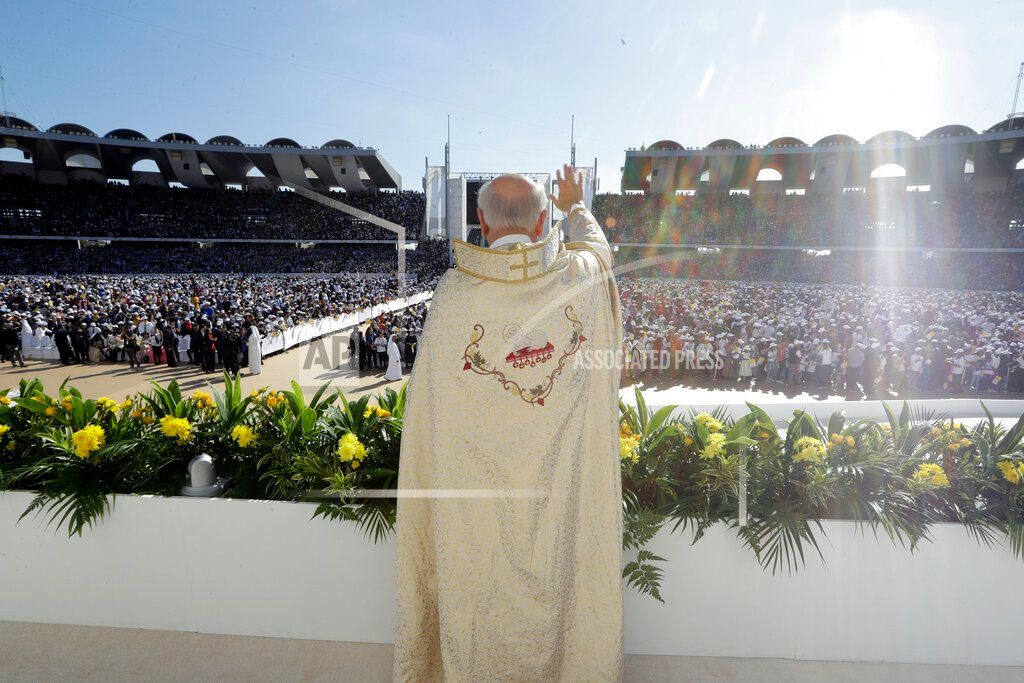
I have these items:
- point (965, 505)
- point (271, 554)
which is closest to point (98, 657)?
point (271, 554)

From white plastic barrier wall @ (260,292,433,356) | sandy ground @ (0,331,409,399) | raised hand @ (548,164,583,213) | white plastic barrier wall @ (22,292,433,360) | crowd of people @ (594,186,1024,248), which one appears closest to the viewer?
raised hand @ (548,164,583,213)

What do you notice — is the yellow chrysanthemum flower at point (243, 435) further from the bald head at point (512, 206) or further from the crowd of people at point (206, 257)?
the crowd of people at point (206, 257)

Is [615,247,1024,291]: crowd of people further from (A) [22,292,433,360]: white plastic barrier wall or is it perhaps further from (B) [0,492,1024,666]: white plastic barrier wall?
(B) [0,492,1024,666]: white plastic barrier wall

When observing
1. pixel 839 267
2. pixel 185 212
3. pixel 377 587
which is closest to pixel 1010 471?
pixel 377 587

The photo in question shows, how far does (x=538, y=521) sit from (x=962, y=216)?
45.0 meters

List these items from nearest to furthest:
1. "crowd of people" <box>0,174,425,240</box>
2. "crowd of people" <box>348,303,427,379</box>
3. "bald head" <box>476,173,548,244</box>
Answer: "bald head" <box>476,173,548,244</box>, "crowd of people" <box>348,303,427,379</box>, "crowd of people" <box>0,174,425,240</box>

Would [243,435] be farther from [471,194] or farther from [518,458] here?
[471,194]

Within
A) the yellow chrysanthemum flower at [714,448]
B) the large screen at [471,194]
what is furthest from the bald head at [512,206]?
the large screen at [471,194]

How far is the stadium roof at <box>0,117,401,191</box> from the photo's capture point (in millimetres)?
39438

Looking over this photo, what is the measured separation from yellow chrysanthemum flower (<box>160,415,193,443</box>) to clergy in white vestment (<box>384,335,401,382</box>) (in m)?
7.97

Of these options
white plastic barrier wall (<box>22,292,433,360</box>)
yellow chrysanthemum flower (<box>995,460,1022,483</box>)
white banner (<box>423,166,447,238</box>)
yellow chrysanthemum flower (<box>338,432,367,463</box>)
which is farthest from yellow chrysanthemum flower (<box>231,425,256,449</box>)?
white banner (<box>423,166,447,238</box>)

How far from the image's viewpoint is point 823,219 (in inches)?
1513

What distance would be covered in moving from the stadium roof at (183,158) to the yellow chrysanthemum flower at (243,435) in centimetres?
4328

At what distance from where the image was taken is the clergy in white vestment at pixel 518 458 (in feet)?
4.89
